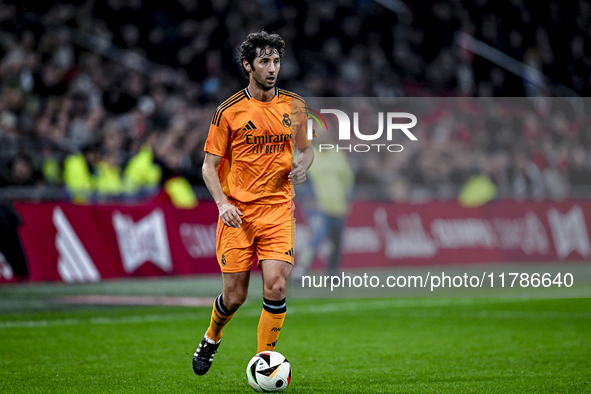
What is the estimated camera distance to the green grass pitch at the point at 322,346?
5898 millimetres

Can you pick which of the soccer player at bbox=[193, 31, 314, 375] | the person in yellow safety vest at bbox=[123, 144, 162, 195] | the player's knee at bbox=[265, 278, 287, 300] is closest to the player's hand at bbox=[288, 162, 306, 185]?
the soccer player at bbox=[193, 31, 314, 375]

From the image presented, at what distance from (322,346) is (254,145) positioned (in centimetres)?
271

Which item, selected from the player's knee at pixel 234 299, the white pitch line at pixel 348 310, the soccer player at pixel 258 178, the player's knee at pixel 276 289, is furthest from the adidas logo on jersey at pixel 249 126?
the white pitch line at pixel 348 310

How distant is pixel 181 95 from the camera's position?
1725 centimetres

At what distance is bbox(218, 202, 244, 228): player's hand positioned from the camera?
222 inches

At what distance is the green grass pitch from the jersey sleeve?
5.55 feet

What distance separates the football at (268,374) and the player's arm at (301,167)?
1.31 meters

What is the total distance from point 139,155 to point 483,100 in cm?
1239

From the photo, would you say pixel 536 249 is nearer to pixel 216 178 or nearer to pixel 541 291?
pixel 541 291

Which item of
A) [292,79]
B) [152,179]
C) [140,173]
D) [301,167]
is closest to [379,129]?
[292,79]

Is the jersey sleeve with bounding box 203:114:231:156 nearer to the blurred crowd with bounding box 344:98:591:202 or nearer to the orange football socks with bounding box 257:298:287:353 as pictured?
the orange football socks with bounding box 257:298:287:353

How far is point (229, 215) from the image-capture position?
18.5 ft

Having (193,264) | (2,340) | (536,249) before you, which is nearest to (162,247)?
(193,264)

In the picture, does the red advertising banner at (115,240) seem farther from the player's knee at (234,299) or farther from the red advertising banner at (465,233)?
the player's knee at (234,299)
